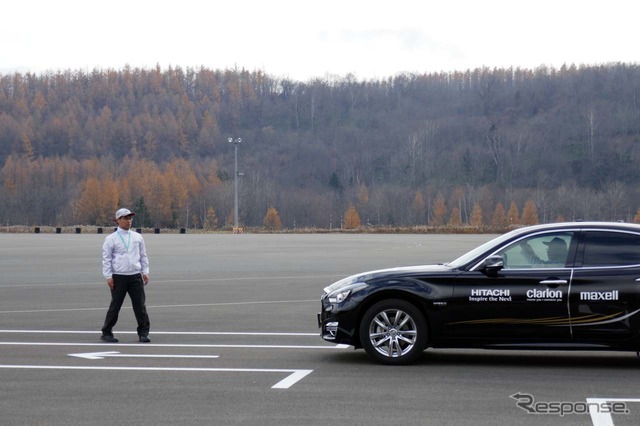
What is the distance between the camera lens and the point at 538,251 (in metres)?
11.6

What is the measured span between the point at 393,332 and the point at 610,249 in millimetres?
2635

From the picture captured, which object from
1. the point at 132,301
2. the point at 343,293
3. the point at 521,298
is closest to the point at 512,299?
the point at 521,298

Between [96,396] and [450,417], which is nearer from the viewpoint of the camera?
[450,417]

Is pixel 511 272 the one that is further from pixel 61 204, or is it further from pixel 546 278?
pixel 61 204

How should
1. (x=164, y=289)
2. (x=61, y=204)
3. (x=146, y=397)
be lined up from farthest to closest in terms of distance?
(x=61, y=204) < (x=164, y=289) < (x=146, y=397)

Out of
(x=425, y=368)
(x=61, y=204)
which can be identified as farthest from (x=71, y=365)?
(x=61, y=204)

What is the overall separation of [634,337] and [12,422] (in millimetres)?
6594

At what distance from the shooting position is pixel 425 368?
11359mm

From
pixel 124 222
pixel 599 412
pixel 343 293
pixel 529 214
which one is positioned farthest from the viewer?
pixel 529 214

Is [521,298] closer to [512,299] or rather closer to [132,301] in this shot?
[512,299]

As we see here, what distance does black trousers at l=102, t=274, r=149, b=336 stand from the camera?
13.8 metres

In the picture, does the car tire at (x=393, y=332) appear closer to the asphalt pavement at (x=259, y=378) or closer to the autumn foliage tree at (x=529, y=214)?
the asphalt pavement at (x=259, y=378)

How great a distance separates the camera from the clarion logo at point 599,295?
1119cm

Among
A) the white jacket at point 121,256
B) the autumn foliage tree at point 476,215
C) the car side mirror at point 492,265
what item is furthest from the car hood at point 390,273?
the autumn foliage tree at point 476,215
